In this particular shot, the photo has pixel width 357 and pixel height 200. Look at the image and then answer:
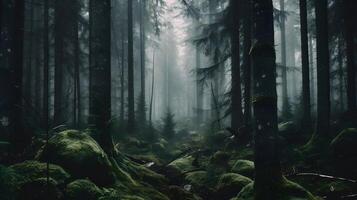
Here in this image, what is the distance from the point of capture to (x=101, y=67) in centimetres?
797

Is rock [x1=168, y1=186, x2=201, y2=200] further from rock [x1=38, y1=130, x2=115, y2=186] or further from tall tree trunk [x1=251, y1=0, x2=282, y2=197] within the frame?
tall tree trunk [x1=251, y1=0, x2=282, y2=197]

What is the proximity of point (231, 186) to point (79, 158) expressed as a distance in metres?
4.07

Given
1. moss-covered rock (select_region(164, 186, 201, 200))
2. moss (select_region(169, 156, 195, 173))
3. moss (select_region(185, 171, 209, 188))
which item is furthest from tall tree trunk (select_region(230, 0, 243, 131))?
moss-covered rock (select_region(164, 186, 201, 200))

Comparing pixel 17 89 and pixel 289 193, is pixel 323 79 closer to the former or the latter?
pixel 289 193

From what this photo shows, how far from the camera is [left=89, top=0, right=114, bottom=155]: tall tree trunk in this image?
763 cm

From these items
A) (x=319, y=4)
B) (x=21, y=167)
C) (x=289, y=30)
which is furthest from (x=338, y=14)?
(x=289, y=30)

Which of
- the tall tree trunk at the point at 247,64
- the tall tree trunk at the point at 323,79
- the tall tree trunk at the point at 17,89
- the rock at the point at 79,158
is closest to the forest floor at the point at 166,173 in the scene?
the rock at the point at 79,158

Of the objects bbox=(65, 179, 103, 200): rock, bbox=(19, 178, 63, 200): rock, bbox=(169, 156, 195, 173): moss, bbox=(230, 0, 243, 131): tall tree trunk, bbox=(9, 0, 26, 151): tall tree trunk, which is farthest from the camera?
bbox=(230, 0, 243, 131): tall tree trunk

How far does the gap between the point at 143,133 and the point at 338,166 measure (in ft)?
42.9

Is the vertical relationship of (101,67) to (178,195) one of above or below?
above

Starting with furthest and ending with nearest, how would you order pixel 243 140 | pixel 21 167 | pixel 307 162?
pixel 243 140
pixel 307 162
pixel 21 167

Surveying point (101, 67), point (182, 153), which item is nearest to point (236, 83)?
point (182, 153)

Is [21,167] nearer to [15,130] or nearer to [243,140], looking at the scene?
[15,130]

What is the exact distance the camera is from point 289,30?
45000 mm
